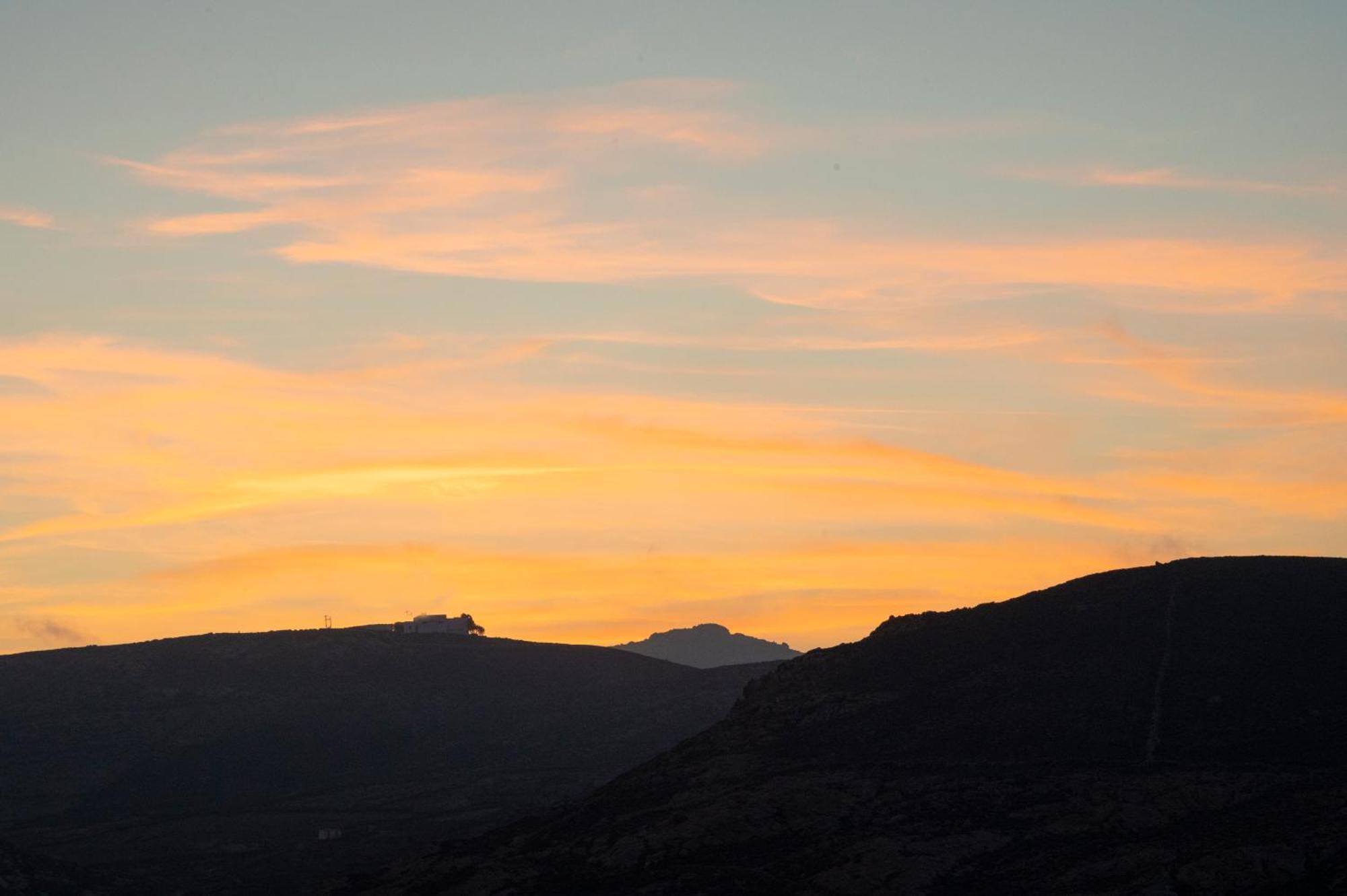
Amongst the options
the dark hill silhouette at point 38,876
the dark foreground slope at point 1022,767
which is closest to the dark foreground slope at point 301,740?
the dark hill silhouette at point 38,876

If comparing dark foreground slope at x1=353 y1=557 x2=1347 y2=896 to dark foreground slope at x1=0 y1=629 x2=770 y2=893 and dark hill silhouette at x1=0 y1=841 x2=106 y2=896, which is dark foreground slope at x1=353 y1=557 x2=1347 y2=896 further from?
dark foreground slope at x1=0 y1=629 x2=770 y2=893

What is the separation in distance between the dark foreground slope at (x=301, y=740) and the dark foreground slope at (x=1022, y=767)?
104 feet

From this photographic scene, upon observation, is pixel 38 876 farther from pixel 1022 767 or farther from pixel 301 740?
pixel 301 740

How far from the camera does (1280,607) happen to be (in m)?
95.6

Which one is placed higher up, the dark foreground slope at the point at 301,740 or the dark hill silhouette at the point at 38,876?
the dark foreground slope at the point at 301,740

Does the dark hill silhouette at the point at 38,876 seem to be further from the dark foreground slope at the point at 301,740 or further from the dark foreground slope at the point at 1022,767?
the dark foreground slope at the point at 1022,767

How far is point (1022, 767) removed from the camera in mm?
80812

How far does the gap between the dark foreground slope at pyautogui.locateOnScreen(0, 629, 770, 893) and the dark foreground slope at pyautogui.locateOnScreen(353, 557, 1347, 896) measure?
31739 mm

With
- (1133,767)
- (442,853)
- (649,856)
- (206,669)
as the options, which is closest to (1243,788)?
(1133,767)

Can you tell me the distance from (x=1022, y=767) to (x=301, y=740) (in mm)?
103894

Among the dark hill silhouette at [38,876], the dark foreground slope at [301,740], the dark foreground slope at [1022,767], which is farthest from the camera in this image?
the dark foreground slope at [301,740]

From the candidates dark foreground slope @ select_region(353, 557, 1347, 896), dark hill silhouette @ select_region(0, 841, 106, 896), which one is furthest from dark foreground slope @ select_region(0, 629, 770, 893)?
dark foreground slope @ select_region(353, 557, 1347, 896)

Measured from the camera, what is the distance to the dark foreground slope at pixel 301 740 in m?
123

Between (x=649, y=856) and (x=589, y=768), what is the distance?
67.8m
